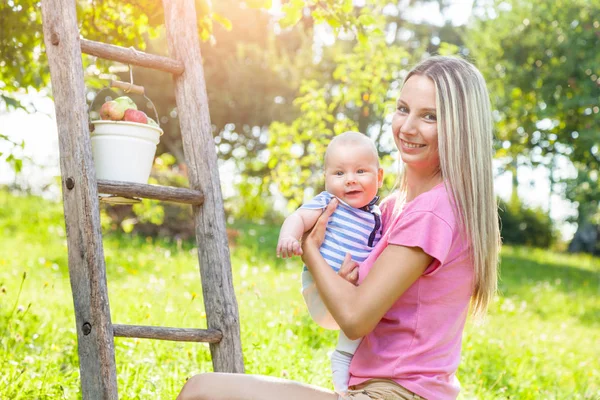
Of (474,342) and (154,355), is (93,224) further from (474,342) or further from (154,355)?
(474,342)

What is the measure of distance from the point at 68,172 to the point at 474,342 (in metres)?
3.49

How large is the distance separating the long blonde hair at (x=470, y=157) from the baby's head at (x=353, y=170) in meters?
0.35

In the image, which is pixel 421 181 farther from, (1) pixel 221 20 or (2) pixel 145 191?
(1) pixel 221 20

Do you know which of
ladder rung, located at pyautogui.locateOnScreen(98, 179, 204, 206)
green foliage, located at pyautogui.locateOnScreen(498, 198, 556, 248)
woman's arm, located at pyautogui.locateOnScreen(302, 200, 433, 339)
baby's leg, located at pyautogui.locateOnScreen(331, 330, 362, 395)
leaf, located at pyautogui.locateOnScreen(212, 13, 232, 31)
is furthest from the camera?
green foliage, located at pyautogui.locateOnScreen(498, 198, 556, 248)

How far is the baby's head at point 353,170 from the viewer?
239 centimetres

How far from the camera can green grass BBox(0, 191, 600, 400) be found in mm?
3578

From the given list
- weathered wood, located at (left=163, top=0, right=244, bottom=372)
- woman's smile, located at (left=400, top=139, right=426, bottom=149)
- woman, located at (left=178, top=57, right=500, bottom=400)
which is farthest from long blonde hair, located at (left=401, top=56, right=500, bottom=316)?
weathered wood, located at (left=163, top=0, right=244, bottom=372)

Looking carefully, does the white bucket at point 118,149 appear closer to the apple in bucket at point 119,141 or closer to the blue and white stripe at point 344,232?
the apple in bucket at point 119,141

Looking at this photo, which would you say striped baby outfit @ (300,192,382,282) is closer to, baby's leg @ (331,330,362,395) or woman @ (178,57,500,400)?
woman @ (178,57,500,400)

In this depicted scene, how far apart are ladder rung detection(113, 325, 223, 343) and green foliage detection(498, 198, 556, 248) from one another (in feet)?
57.4

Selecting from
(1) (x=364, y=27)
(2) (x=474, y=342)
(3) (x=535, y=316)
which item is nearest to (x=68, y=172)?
(1) (x=364, y=27)

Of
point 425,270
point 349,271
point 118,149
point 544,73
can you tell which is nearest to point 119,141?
point 118,149

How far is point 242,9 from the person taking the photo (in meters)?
17.1

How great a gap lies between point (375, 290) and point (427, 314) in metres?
0.21
